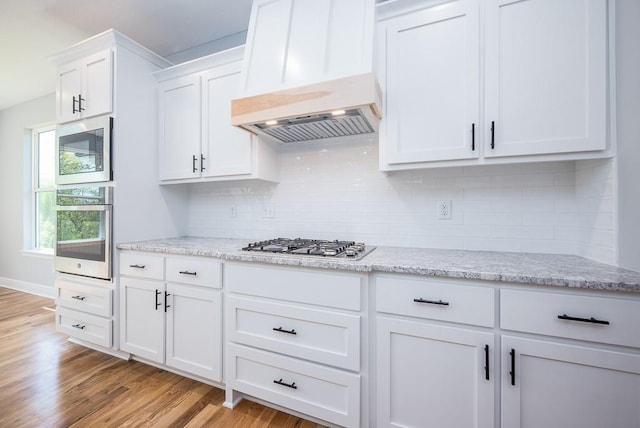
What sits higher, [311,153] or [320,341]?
[311,153]

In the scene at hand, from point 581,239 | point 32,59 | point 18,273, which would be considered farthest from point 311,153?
point 18,273

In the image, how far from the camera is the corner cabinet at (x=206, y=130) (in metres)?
2.12

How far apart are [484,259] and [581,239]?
22.1 inches

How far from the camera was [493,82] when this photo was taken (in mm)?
1479

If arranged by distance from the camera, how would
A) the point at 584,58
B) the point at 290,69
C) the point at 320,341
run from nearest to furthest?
1. the point at 584,58
2. the point at 320,341
3. the point at 290,69

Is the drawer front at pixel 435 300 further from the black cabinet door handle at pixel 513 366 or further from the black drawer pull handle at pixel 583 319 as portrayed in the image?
the black drawer pull handle at pixel 583 319

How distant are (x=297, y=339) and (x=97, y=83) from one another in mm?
2423

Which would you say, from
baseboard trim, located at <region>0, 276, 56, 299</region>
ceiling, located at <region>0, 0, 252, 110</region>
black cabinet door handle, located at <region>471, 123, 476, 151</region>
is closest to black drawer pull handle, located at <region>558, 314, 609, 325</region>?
black cabinet door handle, located at <region>471, 123, 476, 151</region>

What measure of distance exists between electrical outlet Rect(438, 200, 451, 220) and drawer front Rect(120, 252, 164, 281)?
6.31 feet

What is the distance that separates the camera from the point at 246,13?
2.24 metres

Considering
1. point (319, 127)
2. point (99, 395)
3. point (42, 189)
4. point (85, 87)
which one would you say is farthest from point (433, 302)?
Answer: point (42, 189)

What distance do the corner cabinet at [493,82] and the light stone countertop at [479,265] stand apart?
1.70ft

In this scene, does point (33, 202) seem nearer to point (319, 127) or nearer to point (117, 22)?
point (117, 22)

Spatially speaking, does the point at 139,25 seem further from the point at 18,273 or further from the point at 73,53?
the point at 18,273
